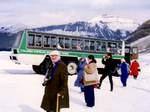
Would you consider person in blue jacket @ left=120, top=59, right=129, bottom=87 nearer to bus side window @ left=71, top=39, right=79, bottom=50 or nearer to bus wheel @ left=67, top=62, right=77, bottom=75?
bus wheel @ left=67, top=62, right=77, bottom=75

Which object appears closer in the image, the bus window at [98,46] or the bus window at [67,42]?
the bus window at [67,42]

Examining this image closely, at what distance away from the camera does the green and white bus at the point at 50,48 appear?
2481 centimetres

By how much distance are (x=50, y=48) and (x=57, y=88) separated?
16.3 metres

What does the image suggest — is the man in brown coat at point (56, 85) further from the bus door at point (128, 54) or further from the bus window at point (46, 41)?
the bus door at point (128, 54)

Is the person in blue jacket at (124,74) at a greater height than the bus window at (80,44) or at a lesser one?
lesser

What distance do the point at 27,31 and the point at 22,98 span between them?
1121 centimetres

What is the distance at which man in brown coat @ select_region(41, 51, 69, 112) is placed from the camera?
9.15 m

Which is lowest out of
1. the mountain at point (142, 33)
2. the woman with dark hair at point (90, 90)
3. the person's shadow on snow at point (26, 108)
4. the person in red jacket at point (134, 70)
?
the mountain at point (142, 33)

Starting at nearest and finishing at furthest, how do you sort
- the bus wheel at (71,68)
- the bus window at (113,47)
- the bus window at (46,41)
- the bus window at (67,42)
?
the bus window at (46,41) → the bus wheel at (71,68) → the bus window at (67,42) → the bus window at (113,47)

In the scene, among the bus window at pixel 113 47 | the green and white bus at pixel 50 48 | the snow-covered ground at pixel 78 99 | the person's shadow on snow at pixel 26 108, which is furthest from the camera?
the bus window at pixel 113 47

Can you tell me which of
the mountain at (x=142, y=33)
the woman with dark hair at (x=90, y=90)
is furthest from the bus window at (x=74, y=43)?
the mountain at (x=142, y=33)

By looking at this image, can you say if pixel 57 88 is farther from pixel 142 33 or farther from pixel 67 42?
pixel 142 33

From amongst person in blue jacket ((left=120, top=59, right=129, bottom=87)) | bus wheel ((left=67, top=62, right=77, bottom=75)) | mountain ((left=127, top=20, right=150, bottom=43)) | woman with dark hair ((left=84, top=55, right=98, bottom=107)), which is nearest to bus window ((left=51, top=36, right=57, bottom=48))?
bus wheel ((left=67, top=62, right=77, bottom=75))

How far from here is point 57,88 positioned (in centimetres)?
929
